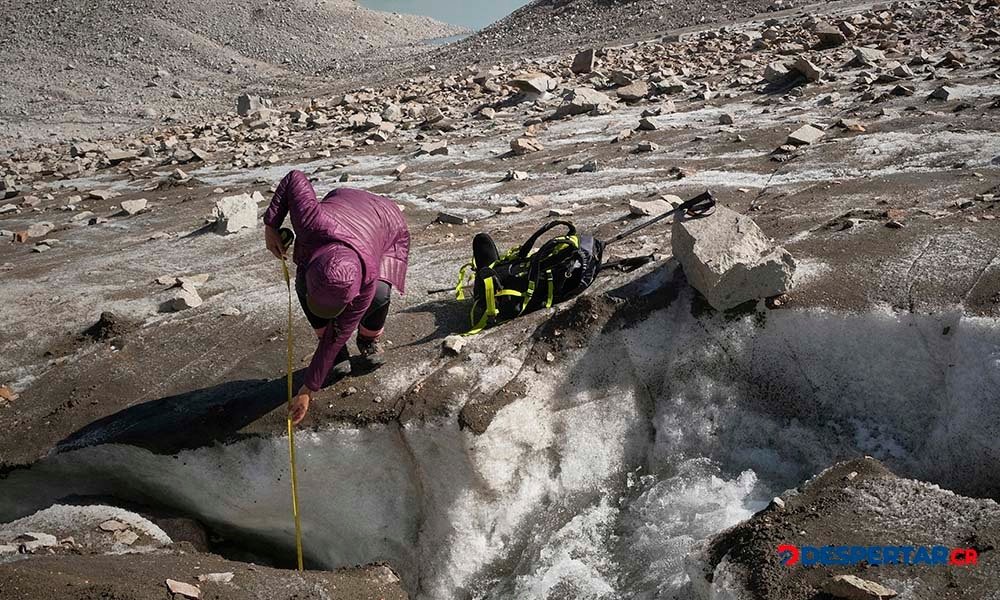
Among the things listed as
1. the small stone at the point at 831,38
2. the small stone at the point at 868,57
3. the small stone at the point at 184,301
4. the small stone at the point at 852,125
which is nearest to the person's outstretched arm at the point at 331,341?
the small stone at the point at 184,301

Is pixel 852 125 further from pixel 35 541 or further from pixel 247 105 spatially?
pixel 247 105

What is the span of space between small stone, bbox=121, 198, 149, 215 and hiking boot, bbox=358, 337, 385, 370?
5958mm

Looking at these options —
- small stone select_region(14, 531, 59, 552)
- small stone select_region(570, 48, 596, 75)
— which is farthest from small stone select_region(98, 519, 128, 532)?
small stone select_region(570, 48, 596, 75)

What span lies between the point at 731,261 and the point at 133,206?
26.4ft

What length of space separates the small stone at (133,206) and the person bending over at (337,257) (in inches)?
238

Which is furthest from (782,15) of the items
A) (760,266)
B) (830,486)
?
(830,486)

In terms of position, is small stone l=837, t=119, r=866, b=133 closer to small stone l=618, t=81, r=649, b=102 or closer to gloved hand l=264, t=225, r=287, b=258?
small stone l=618, t=81, r=649, b=102

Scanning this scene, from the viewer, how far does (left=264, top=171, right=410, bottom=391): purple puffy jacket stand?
4074mm

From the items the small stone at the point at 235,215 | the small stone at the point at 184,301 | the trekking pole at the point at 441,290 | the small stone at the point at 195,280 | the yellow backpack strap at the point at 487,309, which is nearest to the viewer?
the yellow backpack strap at the point at 487,309

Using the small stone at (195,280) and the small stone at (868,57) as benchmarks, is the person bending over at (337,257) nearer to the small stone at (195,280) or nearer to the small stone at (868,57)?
the small stone at (195,280)

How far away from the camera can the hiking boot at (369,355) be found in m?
5.13

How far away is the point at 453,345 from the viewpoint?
16.9ft

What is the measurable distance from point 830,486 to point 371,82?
67.4 feet

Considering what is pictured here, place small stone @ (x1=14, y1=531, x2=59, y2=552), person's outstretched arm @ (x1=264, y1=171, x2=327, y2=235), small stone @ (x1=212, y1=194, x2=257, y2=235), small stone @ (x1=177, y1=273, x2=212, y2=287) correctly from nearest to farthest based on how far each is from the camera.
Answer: person's outstretched arm @ (x1=264, y1=171, x2=327, y2=235), small stone @ (x1=14, y1=531, x2=59, y2=552), small stone @ (x1=177, y1=273, x2=212, y2=287), small stone @ (x1=212, y1=194, x2=257, y2=235)
